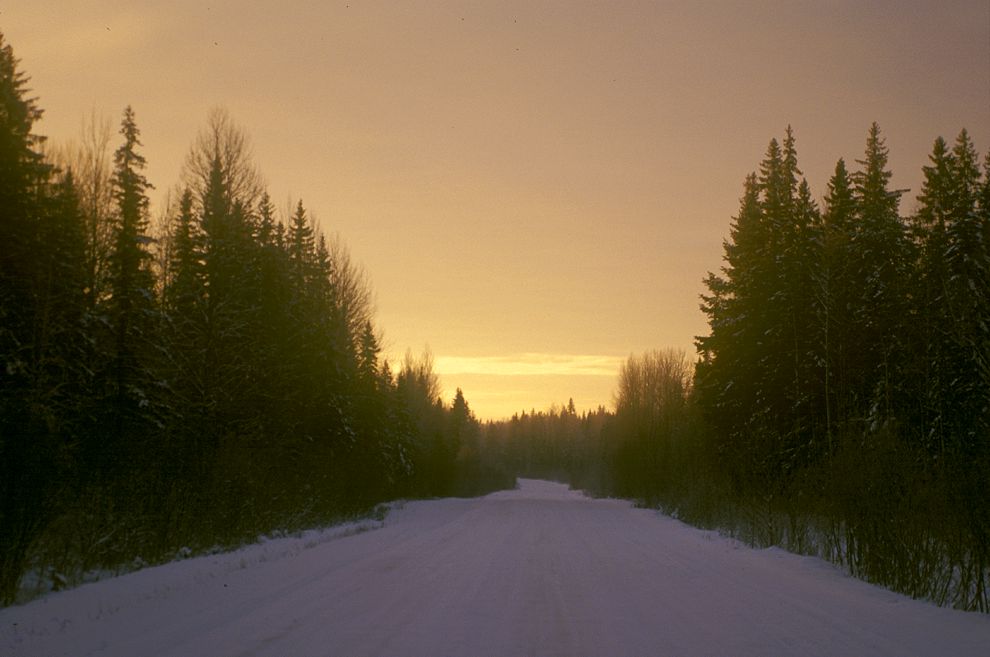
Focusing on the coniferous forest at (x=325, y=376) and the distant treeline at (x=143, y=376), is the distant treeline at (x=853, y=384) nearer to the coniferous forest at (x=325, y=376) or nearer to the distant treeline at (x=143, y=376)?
the coniferous forest at (x=325, y=376)

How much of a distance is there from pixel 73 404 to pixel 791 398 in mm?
26706

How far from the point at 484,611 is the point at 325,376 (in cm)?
2686

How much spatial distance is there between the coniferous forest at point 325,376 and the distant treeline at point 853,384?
0.09m

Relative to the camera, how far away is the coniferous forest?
12617mm

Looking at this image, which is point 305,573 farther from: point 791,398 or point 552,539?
point 791,398

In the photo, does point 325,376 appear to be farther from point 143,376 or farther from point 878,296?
point 878,296

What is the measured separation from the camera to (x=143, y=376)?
2077 cm

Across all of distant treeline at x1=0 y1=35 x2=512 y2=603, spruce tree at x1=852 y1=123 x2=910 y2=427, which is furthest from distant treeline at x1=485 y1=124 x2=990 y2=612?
distant treeline at x1=0 y1=35 x2=512 y2=603

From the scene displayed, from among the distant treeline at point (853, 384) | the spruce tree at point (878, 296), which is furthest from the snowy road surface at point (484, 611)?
the spruce tree at point (878, 296)

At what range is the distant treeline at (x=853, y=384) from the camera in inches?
462

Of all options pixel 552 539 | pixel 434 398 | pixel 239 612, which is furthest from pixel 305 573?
pixel 434 398

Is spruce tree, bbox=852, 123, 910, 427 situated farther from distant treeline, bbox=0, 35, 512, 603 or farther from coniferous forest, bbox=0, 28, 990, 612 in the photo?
distant treeline, bbox=0, 35, 512, 603

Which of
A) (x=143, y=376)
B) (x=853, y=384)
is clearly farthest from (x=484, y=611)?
(x=853, y=384)

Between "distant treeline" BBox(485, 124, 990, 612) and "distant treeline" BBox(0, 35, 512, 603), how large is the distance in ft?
44.9
